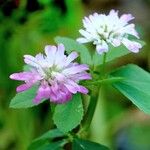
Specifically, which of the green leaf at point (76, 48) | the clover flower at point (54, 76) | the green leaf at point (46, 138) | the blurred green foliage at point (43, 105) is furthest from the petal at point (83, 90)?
the blurred green foliage at point (43, 105)

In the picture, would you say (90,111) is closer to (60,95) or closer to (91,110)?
(91,110)

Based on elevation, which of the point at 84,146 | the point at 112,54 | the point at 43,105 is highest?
the point at 112,54

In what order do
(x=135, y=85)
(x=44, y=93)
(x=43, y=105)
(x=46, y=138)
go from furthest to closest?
(x=43, y=105)
(x=46, y=138)
(x=135, y=85)
(x=44, y=93)

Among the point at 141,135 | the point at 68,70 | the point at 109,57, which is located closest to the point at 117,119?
the point at 141,135

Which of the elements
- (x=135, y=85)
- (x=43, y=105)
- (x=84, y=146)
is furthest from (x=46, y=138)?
(x=43, y=105)

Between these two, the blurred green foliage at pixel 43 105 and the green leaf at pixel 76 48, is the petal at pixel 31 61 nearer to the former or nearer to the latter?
the green leaf at pixel 76 48

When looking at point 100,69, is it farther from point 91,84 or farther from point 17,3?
point 17,3

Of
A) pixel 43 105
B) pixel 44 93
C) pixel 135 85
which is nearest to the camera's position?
pixel 44 93
